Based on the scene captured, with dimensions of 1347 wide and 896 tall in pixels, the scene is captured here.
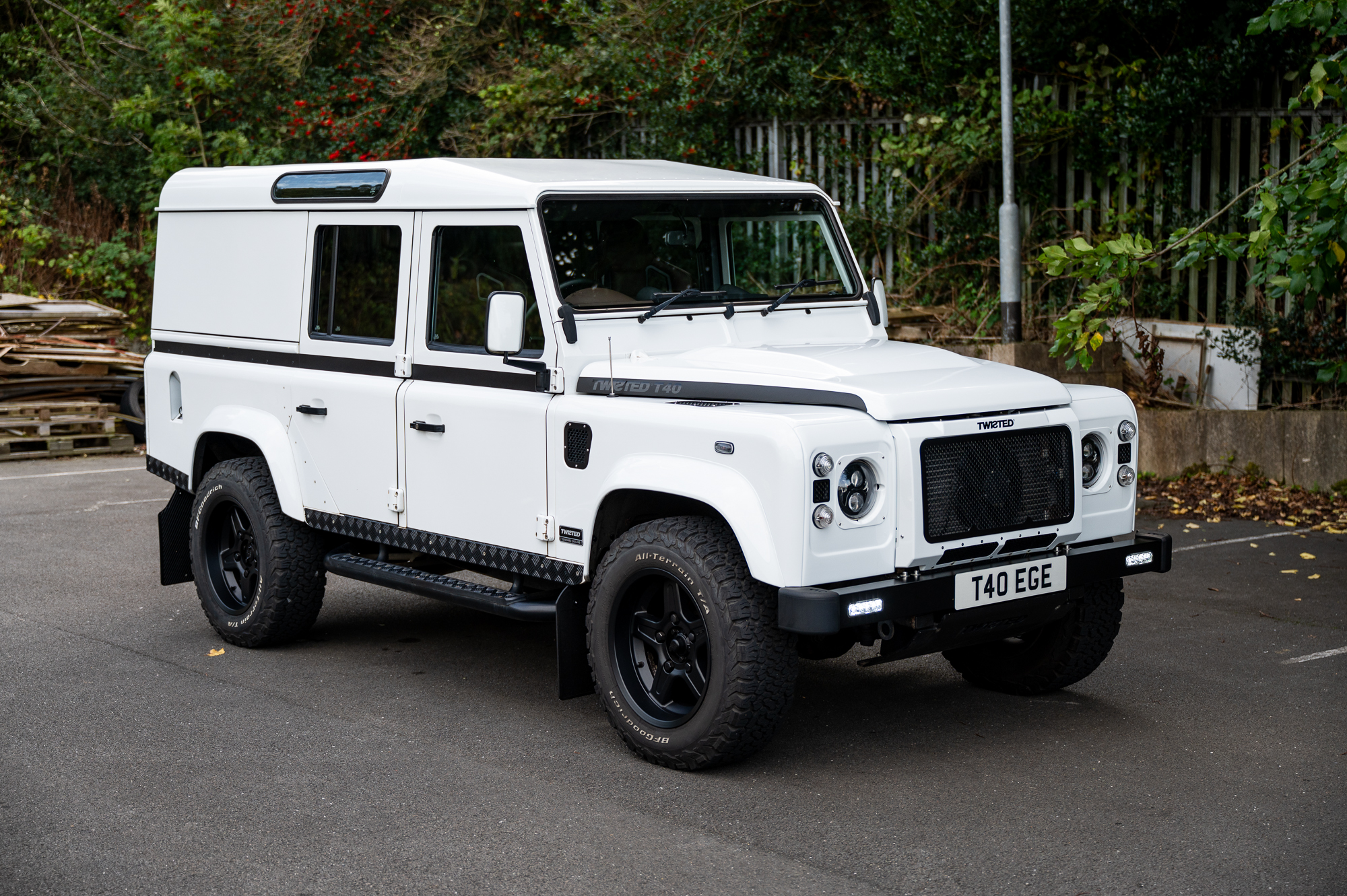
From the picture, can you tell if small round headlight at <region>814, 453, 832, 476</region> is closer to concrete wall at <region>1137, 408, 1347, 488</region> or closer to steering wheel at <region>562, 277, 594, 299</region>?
steering wheel at <region>562, 277, 594, 299</region>

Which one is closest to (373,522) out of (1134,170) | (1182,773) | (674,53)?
(1182,773)

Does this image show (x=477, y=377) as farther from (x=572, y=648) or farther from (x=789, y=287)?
(x=789, y=287)

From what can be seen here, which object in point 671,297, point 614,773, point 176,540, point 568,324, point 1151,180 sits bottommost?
point 614,773

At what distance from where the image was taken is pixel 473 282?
238 inches

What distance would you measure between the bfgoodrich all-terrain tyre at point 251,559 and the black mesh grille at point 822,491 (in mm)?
3066

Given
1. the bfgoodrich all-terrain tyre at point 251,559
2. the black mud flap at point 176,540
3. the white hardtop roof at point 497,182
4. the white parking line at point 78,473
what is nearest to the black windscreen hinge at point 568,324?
the white hardtop roof at point 497,182

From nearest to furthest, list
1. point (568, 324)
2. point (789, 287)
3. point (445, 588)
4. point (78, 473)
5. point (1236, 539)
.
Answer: point (568, 324), point (445, 588), point (789, 287), point (1236, 539), point (78, 473)

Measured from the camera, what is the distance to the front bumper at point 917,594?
4684 mm

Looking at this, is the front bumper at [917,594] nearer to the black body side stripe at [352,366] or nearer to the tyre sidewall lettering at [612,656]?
the tyre sidewall lettering at [612,656]

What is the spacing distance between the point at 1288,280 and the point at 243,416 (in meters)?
5.24

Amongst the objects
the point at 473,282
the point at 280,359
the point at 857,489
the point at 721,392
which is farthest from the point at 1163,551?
the point at 280,359

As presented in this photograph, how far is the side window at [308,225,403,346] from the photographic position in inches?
252

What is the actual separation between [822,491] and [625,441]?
0.87 meters

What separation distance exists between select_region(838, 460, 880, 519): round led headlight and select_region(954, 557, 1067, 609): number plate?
0.42m
